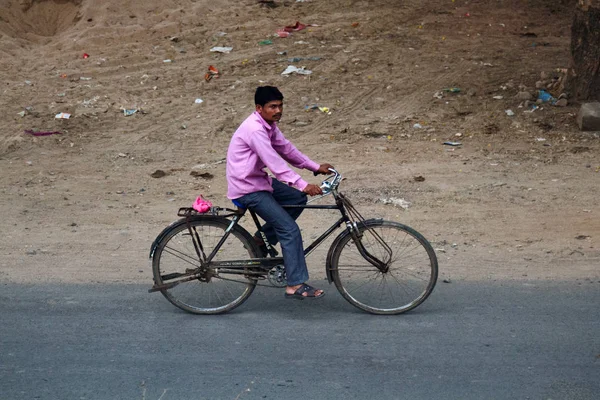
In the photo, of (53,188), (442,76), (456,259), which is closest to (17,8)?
(53,188)

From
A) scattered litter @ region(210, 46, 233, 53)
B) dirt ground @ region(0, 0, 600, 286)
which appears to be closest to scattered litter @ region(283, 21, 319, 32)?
dirt ground @ region(0, 0, 600, 286)

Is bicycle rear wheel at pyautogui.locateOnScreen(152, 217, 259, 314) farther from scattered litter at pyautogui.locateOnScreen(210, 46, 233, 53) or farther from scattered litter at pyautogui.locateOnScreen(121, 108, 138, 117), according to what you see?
scattered litter at pyautogui.locateOnScreen(210, 46, 233, 53)

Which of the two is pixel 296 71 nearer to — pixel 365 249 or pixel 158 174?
pixel 158 174

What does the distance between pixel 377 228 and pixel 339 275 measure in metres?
0.47

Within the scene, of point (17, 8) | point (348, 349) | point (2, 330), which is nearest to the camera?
point (348, 349)

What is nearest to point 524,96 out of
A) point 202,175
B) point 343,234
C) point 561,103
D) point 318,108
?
point 561,103

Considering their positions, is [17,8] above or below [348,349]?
above

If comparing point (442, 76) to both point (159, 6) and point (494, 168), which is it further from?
point (159, 6)

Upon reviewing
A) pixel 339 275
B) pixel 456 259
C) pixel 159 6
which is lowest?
pixel 456 259

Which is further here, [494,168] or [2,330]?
[494,168]

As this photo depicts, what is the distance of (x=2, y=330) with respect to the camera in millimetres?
5457

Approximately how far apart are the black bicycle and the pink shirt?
26 centimetres

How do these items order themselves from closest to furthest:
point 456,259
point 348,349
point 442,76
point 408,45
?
point 348,349
point 456,259
point 442,76
point 408,45

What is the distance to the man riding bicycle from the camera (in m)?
5.35
